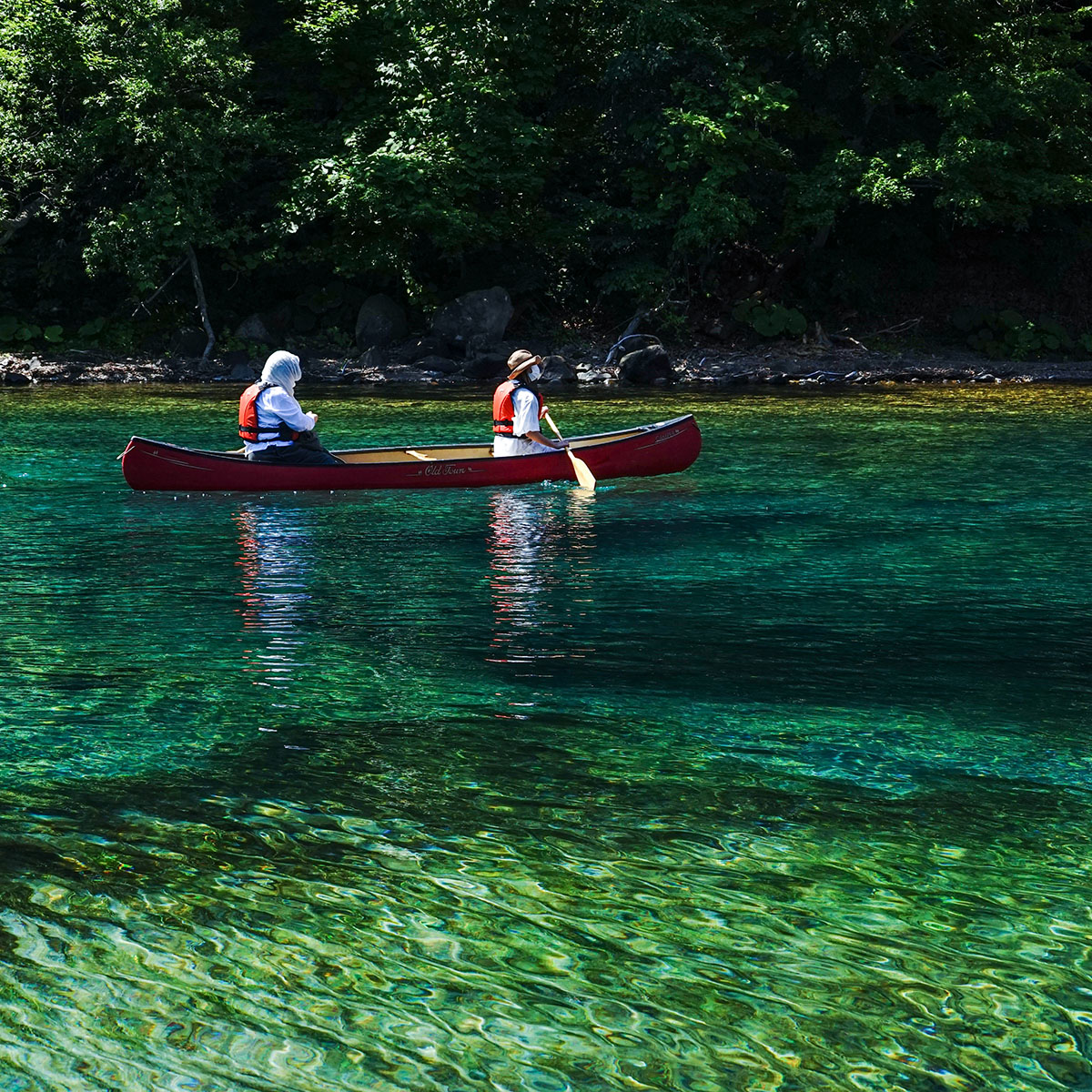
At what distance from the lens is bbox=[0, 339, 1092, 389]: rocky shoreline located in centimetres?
2589

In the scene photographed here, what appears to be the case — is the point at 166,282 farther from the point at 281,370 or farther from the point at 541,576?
the point at 541,576

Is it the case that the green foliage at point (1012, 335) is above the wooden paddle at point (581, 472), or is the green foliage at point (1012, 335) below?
above

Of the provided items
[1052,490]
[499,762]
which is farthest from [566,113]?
[499,762]

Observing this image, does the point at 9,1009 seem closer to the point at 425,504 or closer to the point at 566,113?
the point at 425,504

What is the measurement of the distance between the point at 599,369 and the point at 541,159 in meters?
4.81

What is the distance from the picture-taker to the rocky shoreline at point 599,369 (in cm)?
2589

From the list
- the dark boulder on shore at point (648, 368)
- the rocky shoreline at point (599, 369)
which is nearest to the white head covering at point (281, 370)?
the rocky shoreline at point (599, 369)

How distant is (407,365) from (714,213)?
21.9 feet

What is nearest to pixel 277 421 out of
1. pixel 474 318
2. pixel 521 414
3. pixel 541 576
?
pixel 521 414

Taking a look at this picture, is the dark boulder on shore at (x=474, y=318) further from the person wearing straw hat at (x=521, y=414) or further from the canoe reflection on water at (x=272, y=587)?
the canoe reflection on water at (x=272, y=587)

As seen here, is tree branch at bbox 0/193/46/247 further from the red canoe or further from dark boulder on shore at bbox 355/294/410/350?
the red canoe

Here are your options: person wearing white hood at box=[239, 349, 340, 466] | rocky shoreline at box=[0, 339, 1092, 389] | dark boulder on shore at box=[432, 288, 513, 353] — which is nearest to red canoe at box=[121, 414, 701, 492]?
person wearing white hood at box=[239, 349, 340, 466]

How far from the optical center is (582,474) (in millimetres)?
12508

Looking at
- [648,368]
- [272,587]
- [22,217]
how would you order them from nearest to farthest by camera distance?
1. [272,587]
2. [648,368]
3. [22,217]
